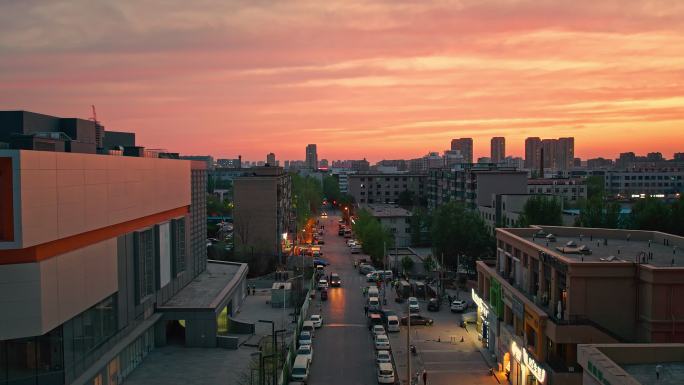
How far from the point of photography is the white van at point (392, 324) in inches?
1459

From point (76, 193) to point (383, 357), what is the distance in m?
15.5

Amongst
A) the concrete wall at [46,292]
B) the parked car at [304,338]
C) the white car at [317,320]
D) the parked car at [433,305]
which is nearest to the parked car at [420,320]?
the parked car at [433,305]

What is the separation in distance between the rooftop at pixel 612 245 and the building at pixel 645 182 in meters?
100

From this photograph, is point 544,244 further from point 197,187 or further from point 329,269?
point 329,269

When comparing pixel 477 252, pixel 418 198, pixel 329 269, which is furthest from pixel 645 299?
pixel 418 198

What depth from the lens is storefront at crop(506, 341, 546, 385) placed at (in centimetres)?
2325

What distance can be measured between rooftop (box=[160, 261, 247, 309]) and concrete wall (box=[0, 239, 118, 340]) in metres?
9.39

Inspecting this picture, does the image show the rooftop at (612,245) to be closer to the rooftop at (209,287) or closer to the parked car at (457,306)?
the parked car at (457,306)

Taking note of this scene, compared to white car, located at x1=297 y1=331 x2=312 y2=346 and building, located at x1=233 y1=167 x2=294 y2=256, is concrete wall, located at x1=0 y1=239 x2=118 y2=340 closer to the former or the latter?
white car, located at x1=297 y1=331 x2=312 y2=346

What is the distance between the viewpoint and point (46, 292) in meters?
19.4

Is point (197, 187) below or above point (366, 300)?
above

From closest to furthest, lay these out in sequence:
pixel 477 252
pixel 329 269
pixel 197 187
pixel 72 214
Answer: pixel 72 214
pixel 197 187
pixel 477 252
pixel 329 269

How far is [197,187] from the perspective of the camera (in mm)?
42625

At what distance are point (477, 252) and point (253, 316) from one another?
23307 mm
